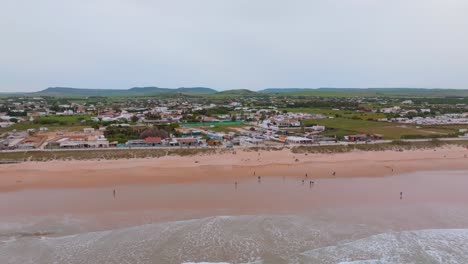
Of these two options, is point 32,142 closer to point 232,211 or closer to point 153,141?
point 153,141

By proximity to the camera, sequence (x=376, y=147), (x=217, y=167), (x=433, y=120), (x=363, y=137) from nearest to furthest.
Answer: (x=217, y=167), (x=376, y=147), (x=363, y=137), (x=433, y=120)

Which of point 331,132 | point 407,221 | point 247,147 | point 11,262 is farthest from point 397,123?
point 11,262

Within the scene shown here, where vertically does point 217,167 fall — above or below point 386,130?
below

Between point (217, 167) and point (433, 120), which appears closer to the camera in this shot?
point (217, 167)

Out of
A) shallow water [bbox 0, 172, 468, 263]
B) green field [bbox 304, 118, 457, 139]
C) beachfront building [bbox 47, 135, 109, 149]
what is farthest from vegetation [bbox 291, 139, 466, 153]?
beachfront building [bbox 47, 135, 109, 149]

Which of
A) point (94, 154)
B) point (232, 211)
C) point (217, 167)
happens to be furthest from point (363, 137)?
point (94, 154)

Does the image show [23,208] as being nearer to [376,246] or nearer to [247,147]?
[376,246]

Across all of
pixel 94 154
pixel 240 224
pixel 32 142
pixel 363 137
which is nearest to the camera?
pixel 240 224

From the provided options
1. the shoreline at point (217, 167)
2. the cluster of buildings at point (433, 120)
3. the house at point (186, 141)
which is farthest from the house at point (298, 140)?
the cluster of buildings at point (433, 120)
